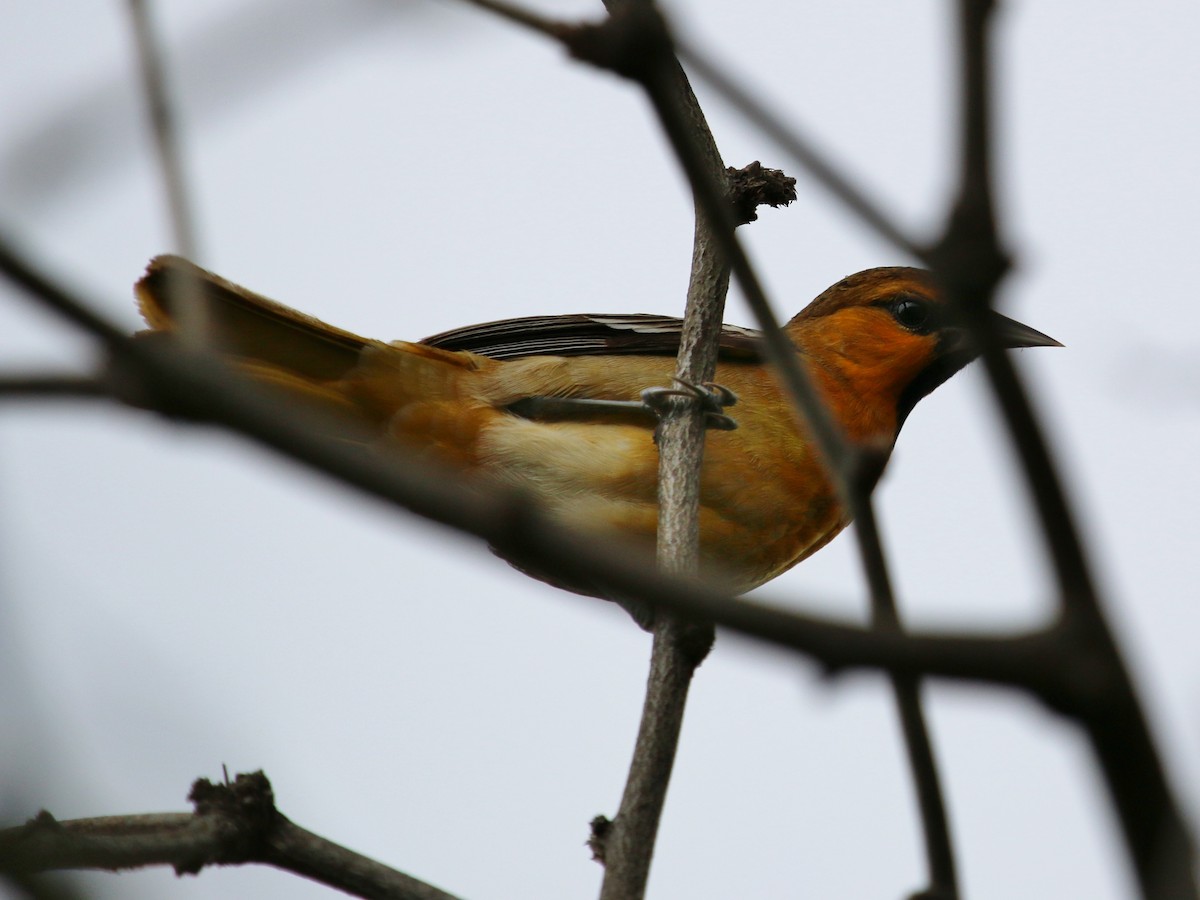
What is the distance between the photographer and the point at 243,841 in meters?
2.67

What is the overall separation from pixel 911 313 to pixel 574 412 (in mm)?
1809

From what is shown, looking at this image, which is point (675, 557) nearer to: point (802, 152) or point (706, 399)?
point (706, 399)

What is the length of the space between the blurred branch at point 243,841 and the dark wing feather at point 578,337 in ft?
9.77

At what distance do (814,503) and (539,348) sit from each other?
133cm

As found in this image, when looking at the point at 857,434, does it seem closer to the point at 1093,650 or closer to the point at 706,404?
the point at 706,404

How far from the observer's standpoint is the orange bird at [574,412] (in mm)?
4957

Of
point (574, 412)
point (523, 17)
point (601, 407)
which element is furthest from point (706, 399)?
point (523, 17)

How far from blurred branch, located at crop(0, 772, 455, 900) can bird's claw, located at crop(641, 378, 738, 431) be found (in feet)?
6.19

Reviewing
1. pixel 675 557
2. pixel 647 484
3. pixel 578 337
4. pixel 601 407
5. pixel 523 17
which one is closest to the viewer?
pixel 523 17

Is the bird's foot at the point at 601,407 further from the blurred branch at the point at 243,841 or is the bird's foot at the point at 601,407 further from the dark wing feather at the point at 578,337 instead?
the blurred branch at the point at 243,841

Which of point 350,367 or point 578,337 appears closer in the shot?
point 350,367

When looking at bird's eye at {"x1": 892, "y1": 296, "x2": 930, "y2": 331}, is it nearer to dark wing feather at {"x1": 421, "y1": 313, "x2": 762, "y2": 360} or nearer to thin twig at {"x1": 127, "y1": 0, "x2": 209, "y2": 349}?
dark wing feather at {"x1": 421, "y1": 313, "x2": 762, "y2": 360}

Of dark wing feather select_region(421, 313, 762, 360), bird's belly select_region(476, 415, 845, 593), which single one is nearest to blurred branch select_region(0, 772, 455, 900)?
bird's belly select_region(476, 415, 845, 593)

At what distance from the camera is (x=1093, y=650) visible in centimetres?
116
